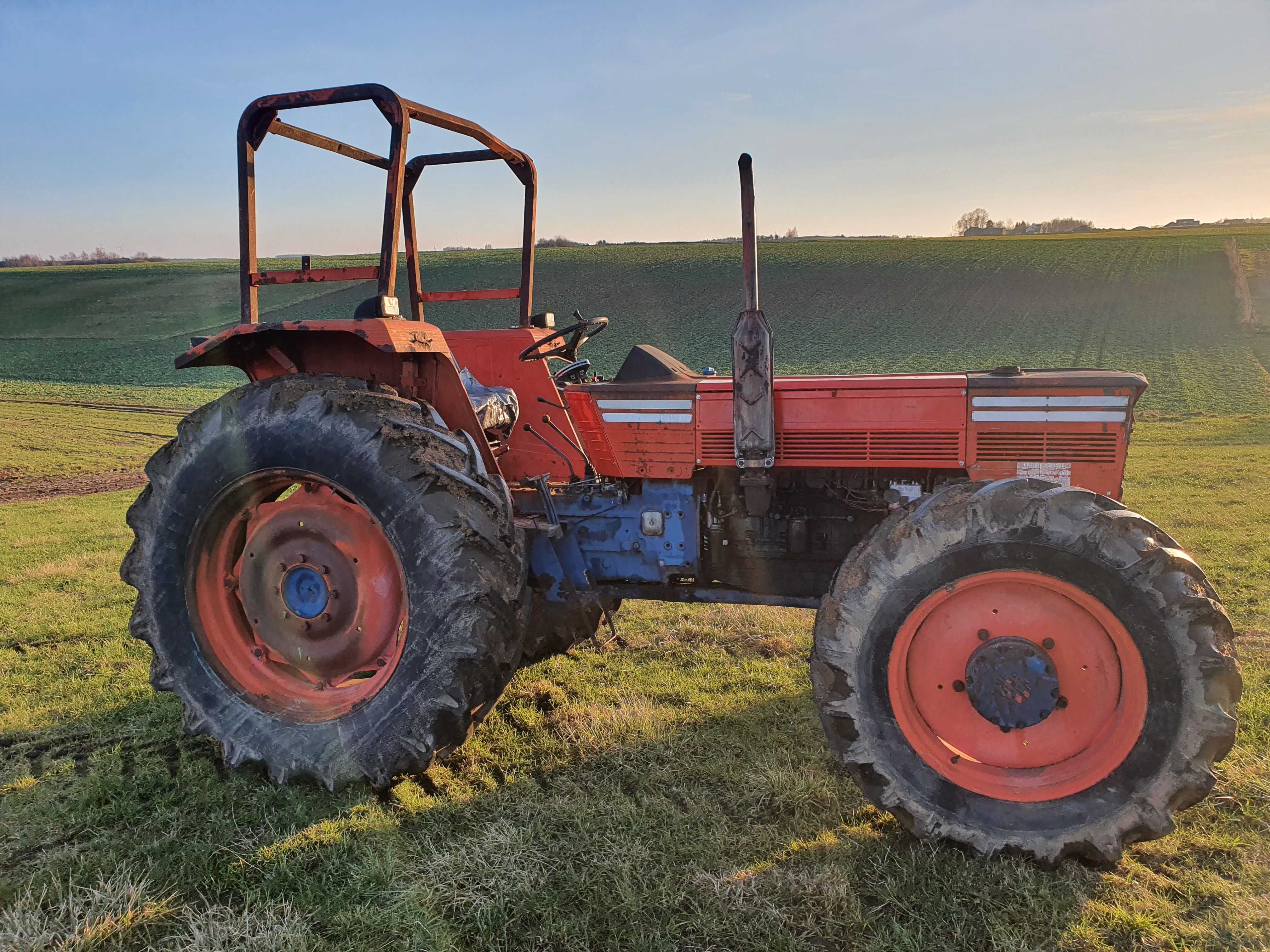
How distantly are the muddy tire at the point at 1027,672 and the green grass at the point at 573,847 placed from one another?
0.20 meters

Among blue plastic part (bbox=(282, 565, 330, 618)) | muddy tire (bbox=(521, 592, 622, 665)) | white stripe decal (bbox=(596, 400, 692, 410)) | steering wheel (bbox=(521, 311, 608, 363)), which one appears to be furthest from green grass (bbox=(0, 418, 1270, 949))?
steering wheel (bbox=(521, 311, 608, 363))

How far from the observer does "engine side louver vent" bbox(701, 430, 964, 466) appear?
9.37ft

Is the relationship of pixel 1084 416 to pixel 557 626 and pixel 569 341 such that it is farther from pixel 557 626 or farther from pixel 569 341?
pixel 557 626

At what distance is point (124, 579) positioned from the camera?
3027 millimetres

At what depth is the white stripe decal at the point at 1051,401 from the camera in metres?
2.71

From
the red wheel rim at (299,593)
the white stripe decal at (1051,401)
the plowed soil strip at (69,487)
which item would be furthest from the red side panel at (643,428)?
the plowed soil strip at (69,487)

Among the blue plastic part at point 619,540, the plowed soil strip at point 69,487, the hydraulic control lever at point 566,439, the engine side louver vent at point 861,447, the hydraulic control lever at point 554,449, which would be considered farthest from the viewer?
the plowed soil strip at point 69,487

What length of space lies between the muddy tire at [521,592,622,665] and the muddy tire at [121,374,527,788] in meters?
0.70

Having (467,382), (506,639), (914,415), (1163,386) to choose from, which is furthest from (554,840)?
(1163,386)

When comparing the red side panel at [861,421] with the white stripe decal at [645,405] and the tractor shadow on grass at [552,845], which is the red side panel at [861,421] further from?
the tractor shadow on grass at [552,845]

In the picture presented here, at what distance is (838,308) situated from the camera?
31.2 metres

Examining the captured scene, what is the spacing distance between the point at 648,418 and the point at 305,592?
1466 millimetres

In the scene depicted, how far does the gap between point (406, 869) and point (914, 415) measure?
2252 millimetres

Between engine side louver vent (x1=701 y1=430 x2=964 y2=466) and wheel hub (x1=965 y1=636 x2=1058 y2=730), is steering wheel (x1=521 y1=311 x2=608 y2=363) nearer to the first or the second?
engine side louver vent (x1=701 y1=430 x2=964 y2=466)
